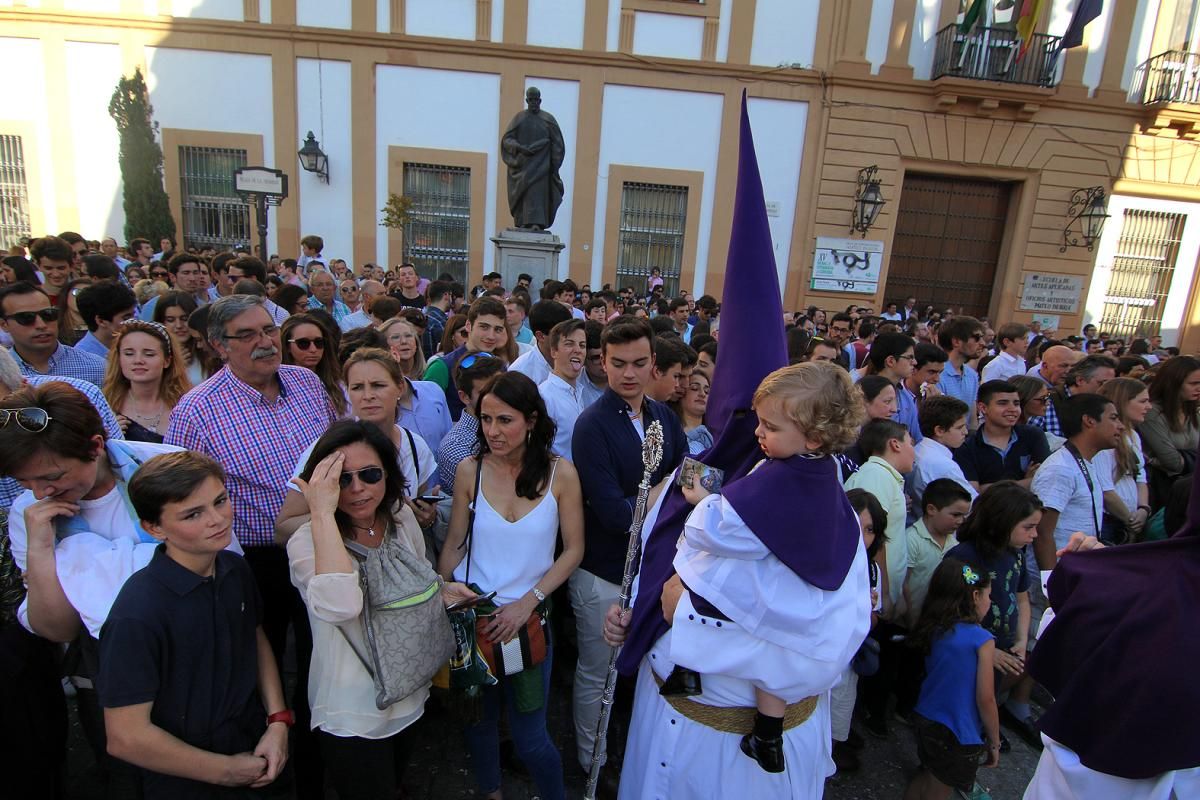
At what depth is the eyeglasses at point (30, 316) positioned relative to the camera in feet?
10.7

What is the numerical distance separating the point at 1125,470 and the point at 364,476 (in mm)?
4432

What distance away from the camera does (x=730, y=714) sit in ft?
5.77

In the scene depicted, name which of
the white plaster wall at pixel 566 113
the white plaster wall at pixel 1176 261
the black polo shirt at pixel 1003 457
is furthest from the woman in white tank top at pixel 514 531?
the white plaster wall at pixel 1176 261

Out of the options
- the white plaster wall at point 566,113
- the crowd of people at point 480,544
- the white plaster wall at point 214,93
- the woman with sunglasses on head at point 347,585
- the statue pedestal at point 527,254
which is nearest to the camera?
the crowd of people at point 480,544

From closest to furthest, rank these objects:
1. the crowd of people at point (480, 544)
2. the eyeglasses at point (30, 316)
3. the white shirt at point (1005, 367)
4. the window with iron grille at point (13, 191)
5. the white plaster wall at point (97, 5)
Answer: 1. the crowd of people at point (480, 544)
2. the eyeglasses at point (30, 316)
3. the white shirt at point (1005, 367)
4. the white plaster wall at point (97, 5)
5. the window with iron grille at point (13, 191)

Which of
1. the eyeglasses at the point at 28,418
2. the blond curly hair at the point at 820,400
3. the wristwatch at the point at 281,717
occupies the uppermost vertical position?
the blond curly hair at the point at 820,400

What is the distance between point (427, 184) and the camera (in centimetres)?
1440

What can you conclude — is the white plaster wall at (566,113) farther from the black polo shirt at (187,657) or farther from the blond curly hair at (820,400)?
the blond curly hair at (820,400)

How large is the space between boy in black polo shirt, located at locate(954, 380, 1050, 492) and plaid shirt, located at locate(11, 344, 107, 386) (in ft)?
17.5

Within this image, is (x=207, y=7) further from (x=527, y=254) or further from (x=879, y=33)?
(x=879, y=33)

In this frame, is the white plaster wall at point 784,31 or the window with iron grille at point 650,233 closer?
the white plaster wall at point 784,31

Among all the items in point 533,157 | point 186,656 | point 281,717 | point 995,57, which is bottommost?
point 281,717

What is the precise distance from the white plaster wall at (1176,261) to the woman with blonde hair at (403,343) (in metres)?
16.6

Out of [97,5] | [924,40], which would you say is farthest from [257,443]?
[97,5]
